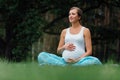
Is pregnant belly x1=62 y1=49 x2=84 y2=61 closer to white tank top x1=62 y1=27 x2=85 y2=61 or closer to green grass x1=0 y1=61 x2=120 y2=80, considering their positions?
white tank top x1=62 y1=27 x2=85 y2=61

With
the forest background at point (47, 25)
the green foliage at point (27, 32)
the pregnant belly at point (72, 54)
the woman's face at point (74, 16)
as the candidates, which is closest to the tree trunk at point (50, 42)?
the forest background at point (47, 25)

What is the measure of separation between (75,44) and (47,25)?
30.8 feet

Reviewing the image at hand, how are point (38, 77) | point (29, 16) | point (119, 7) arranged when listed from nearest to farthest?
point (38, 77)
point (29, 16)
point (119, 7)

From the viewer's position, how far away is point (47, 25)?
1755 cm

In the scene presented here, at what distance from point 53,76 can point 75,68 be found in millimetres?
580

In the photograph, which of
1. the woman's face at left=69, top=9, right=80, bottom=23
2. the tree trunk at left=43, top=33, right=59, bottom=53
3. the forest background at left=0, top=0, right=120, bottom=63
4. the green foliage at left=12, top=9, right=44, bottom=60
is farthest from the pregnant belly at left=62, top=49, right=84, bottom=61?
the tree trunk at left=43, top=33, right=59, bottom=53

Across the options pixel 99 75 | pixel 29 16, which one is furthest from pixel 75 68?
pixel 29 16

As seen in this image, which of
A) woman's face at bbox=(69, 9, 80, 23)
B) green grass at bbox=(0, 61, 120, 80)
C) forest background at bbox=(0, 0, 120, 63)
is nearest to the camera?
green grass at bbox=(0, 61, 120, 80)

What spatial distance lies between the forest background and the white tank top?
6.99 meters

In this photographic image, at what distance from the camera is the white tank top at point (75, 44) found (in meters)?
8.16

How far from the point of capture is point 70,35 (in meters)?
8.30

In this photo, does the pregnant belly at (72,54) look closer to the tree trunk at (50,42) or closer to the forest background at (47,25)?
the forest background at (47,25)

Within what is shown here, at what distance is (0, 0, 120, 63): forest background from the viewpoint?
626 inches

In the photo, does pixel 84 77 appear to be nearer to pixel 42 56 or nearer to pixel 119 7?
pixel 42 56
